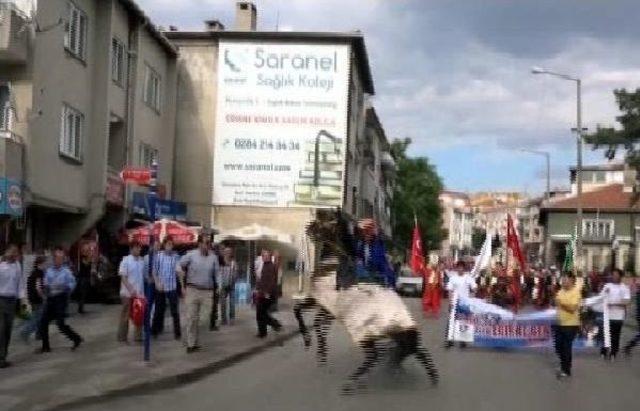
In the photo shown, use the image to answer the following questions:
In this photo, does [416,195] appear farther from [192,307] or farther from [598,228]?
[192,307]

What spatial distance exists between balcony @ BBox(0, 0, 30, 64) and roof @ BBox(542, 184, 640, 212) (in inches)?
2603

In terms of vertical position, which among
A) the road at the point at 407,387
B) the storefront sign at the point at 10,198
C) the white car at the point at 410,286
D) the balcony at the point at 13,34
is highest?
the balcony at the point at 13,34

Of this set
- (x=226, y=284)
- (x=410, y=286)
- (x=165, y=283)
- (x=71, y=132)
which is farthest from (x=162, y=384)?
(x=410, y=286)

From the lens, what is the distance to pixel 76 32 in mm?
26703

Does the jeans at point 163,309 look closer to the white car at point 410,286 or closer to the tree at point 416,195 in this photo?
the white car at point 410,286

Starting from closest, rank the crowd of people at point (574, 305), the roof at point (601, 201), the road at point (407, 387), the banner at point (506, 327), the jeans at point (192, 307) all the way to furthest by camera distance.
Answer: the road at point (407, 387) < the crowd of people at point (574, 305) < the jeans at point (192, 307) < the banner at point (506, 327) < the roof at point (601, 201)

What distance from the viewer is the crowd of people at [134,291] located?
44.3 feet

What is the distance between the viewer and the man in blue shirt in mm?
14953

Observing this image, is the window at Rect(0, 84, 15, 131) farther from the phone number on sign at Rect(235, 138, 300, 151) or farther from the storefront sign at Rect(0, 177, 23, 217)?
the phone number on sign at Rect(235, 138, 300, 151)

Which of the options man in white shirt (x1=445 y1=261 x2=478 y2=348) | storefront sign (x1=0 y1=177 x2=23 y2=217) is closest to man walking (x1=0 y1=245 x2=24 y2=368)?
storefront sign (x1=0 y1=177 x2=23 y2=217)

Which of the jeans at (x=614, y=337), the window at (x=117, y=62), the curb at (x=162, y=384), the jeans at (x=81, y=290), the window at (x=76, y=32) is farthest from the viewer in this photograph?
the window at (x=117, y=62)

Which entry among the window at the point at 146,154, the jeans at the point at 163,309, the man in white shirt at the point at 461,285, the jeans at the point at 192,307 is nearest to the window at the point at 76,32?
the window at the point at 146,154

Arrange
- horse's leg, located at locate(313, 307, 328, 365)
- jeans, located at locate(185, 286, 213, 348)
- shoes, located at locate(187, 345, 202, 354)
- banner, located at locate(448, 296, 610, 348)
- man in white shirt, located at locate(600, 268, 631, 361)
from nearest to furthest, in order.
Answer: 1. horse's leg, located at locate(313, 307, 328, 365)
2. jeans, located at locate(185, 286, 213, 348)
3. shoes, located at locate(187, 345, 202, 354)
4. man in white shirt, located at locate(600, 268, 631, 361)
5. banner, located at locate(448, 296, 610, 348)

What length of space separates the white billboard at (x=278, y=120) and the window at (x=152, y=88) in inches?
204
